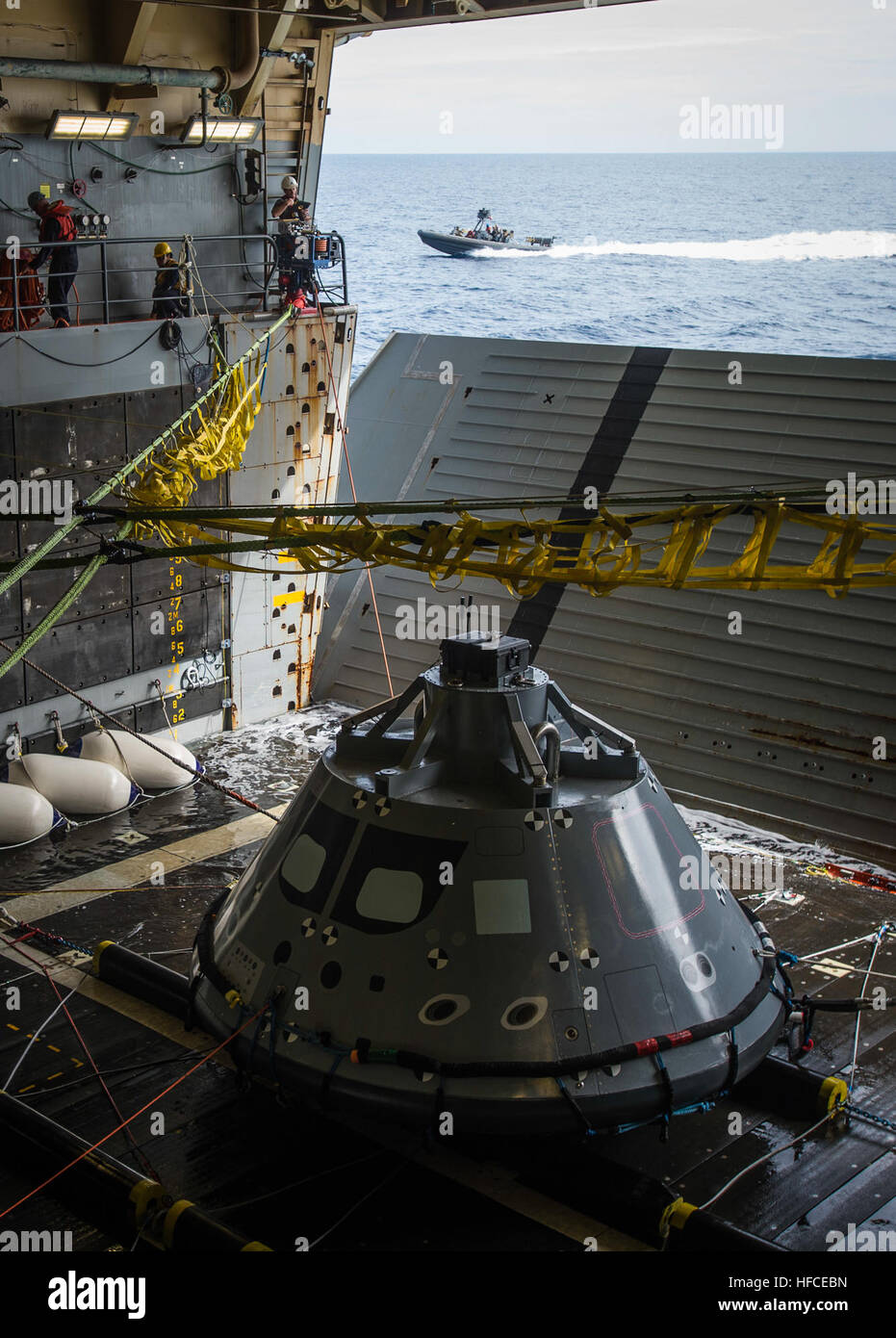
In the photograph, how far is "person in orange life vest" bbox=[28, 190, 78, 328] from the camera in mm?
15211

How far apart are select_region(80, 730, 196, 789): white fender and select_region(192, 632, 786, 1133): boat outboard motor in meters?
7.10

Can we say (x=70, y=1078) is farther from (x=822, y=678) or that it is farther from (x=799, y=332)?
(x=799, y=332)

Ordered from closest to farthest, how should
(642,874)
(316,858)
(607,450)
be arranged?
1. (642,874)
2. (316,858)
3. (607,450)

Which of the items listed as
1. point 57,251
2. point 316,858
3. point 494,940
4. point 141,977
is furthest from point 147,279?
point 494,940

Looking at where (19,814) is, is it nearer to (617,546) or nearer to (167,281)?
(167,281)

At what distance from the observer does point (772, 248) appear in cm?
9350

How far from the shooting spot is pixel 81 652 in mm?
16438

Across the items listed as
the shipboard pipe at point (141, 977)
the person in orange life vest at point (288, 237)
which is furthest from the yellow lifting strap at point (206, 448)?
the shipboard pipe at point (141, 977)

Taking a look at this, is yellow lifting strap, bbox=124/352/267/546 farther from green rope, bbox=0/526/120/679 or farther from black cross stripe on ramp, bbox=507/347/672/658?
black cross stripe on ramp, bbox=507/347/672/658

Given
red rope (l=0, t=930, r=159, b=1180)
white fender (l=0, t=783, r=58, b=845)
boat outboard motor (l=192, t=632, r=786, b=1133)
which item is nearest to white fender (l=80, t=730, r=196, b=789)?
white fender (l=0, t=783, r=58, b=845)

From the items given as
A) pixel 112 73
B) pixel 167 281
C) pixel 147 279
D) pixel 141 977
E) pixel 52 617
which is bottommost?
pixel 141 977

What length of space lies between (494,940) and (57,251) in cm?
1077

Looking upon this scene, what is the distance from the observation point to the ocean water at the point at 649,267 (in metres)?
61.7
